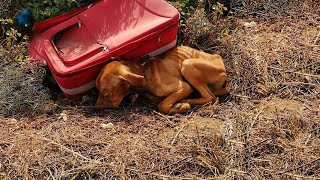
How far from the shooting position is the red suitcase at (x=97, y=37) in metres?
4.83

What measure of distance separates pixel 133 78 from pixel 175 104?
0.51 m

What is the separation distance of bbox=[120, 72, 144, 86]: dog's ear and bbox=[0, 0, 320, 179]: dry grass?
0.31m

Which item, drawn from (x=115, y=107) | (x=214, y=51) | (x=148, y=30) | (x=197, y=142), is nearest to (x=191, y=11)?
(x=214, y=51)

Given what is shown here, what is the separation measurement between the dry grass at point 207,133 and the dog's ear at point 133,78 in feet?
1.03

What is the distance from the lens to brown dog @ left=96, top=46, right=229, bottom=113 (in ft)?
15.6

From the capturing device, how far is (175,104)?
16.1 ft

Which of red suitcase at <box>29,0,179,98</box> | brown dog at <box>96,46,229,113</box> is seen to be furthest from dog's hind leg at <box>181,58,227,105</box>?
red suitcase at <box>29,0,179,98</box>

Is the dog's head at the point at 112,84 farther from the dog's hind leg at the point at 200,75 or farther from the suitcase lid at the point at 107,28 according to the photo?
the dog's hind leg at the point at 200,75

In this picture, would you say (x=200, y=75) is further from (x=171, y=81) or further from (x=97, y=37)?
(x=97, y=37)

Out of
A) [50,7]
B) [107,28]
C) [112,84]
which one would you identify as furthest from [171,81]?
[50,7]

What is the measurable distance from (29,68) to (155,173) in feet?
6.49

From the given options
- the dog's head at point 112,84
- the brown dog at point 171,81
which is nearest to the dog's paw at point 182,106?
the brown dog at point 171,81

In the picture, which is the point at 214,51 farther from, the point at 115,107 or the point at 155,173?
the point at 155,173

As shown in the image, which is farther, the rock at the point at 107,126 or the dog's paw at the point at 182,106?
the dog's paw at the point at 182,106
